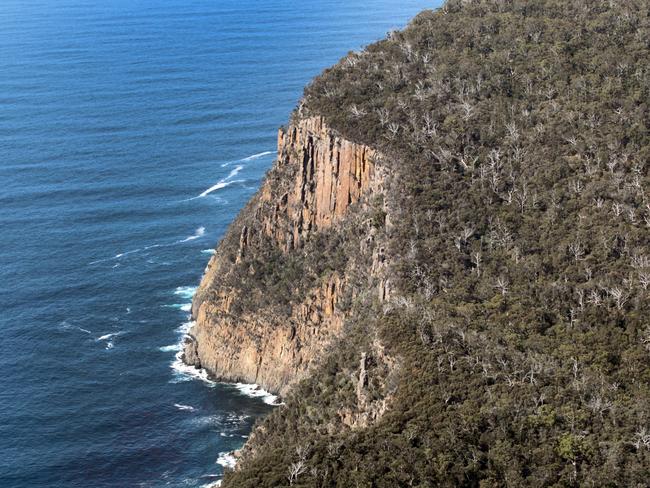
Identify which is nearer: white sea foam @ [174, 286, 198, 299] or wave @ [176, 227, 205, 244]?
white sea foam @ [174, 286, 198, 299]

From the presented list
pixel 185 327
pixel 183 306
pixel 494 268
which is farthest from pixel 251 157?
pixel 494 268

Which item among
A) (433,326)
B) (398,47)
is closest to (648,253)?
(433,326)

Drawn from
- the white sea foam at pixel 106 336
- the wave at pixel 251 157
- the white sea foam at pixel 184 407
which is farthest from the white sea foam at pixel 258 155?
the white sea foam at pixel 184 407

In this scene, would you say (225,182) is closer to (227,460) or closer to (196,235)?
(196,235)

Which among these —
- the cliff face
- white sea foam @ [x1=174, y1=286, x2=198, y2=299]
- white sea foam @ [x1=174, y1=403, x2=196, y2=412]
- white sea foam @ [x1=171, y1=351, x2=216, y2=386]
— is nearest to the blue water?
white sea foam @ [x1=174, y1=403, x2=196, y2=412]

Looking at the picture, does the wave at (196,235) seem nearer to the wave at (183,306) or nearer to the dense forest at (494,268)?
the wave at (183,306)

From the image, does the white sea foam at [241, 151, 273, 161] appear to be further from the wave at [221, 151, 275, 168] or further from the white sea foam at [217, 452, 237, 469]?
the white sea foam at [217, 452, 237, 469]
